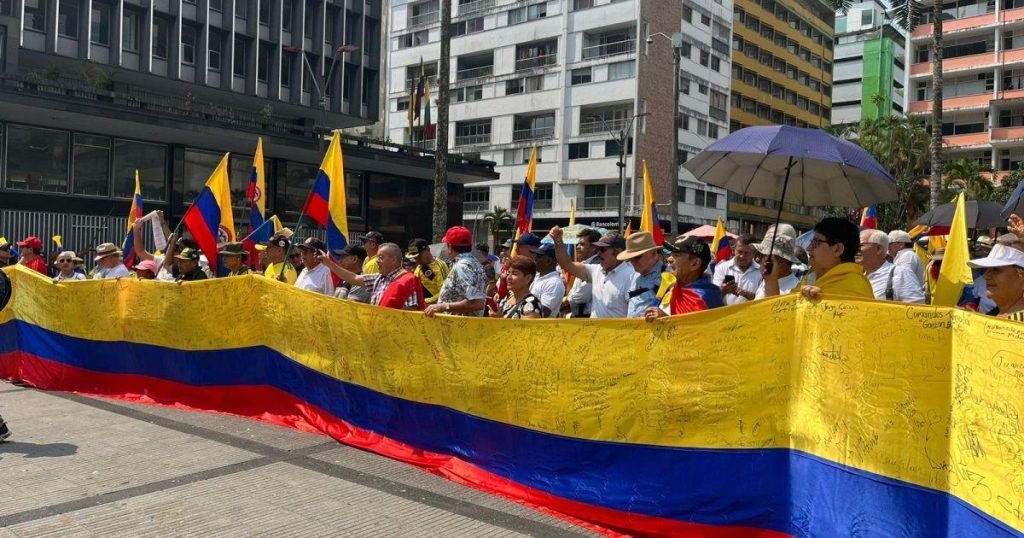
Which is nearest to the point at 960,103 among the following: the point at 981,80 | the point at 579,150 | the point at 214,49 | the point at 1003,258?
the point at 981,80

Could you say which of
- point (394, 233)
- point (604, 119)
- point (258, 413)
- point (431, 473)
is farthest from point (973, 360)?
point (604, 119)

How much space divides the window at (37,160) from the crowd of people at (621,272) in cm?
1822

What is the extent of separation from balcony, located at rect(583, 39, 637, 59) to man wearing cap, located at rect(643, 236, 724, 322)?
47487 mm

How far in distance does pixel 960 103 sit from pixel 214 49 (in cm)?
5086

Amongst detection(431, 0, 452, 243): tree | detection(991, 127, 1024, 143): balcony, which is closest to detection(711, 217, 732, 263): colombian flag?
detection(431, 0, 452, 243): tree

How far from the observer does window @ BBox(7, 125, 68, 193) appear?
25.0 m

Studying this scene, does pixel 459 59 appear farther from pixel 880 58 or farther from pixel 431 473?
pixel 431 473

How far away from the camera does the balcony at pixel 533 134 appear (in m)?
53.8

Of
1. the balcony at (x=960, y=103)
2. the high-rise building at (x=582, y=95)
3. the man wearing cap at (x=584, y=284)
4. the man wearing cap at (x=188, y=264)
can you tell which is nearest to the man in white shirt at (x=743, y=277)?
the man wearing cap at (x=584, y=284)

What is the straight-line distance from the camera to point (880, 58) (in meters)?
84.1

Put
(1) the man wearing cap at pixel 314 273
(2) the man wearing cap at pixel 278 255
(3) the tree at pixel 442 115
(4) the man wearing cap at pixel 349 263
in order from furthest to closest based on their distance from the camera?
(3) the tree at pixel 442 115 < (2) the man wearing cap at pixel 278 255 < (1) the man wearing cap at pixel 314 273 < (4) the man wearing cap at pixel 349 263

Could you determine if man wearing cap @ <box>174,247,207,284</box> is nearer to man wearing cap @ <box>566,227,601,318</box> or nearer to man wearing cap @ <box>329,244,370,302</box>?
man wearing cap @ <box>329,244,370,302</box>

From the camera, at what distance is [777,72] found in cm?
6775

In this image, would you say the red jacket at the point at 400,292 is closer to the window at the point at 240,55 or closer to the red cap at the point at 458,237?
the red cap at the point at 458,237
